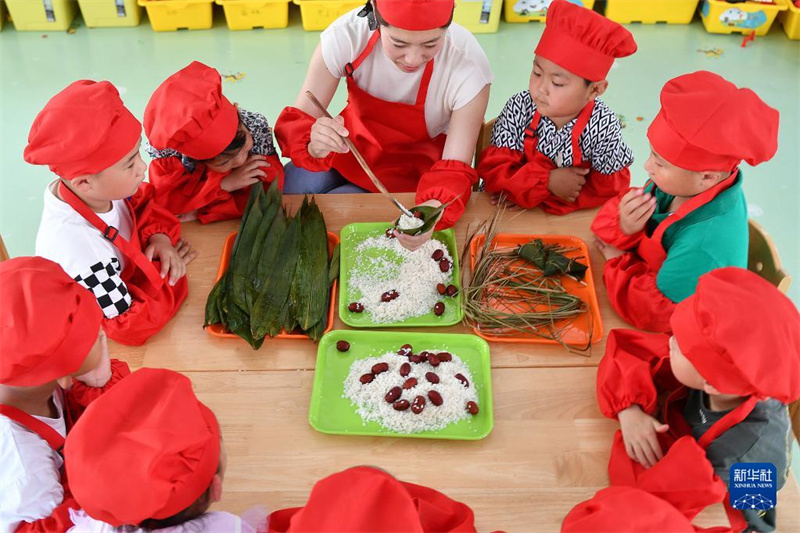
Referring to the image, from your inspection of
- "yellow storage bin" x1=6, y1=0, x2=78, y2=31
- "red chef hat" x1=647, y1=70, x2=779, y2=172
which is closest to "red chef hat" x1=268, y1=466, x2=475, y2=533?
"red chef hat" x1=647, y1=70, x2=779, y2=172

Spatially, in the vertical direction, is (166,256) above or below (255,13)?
above

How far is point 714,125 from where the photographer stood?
1.53 metres

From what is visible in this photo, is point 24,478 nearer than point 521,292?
Yes

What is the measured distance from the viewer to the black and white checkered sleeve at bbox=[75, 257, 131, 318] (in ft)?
5.24

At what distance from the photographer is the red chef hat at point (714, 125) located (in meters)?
1.53

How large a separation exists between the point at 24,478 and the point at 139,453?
1.34ft

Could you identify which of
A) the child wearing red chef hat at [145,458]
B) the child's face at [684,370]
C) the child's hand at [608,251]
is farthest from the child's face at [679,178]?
the child wearing red chef hat at [145,458]

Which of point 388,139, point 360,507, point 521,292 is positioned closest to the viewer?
point 360,507

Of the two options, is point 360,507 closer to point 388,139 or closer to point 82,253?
point 82,253

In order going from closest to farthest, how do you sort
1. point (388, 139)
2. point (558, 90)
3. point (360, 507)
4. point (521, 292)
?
point (360, 507)
point (521, 292)
point (558, 90)
point (388, 139)

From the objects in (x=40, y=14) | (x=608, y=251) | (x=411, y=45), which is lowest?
(x=40, y=14)

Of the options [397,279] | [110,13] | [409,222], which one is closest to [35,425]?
[397,279]

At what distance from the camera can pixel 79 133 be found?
5.04 ft

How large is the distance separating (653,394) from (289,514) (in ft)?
2.75
